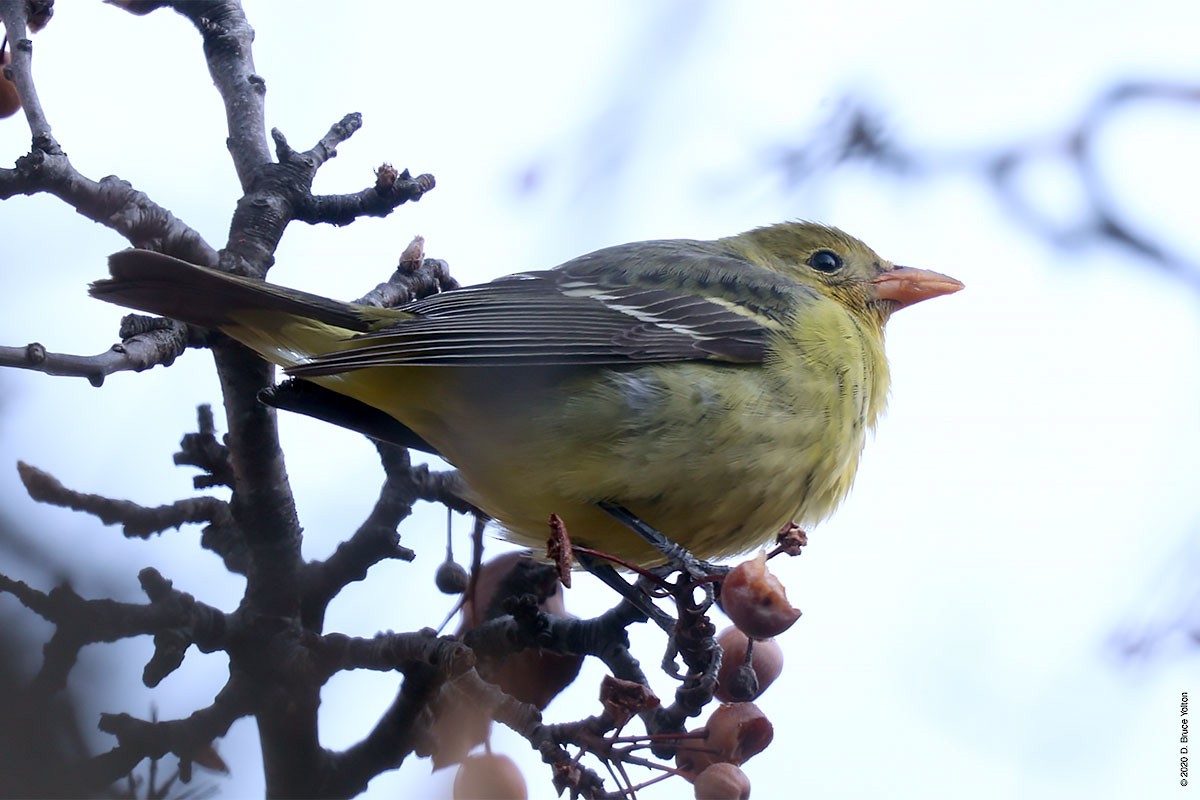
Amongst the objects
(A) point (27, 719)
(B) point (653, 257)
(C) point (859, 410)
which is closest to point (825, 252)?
(B) point (653, 257)

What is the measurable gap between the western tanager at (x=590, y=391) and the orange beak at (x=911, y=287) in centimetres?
73

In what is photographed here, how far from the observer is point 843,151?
9.50 ft

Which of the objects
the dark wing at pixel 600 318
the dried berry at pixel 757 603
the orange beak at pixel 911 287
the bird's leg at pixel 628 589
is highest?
the orange beak at pixel 911 287

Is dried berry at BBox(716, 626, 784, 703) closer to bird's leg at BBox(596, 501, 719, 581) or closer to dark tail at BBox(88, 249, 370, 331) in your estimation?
bird's leg at BBox(596, 501, 719, 581)

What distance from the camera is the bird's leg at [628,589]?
3131 millimetres

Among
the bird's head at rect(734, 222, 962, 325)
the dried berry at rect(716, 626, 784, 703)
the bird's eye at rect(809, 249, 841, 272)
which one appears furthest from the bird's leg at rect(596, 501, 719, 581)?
the bird's eye at rect(809, 249, 841, 272)

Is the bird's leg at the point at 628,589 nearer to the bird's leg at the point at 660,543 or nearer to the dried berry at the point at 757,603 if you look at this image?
the bird's leg at the point at 660,543

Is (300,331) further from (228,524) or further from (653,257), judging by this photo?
(653,257)

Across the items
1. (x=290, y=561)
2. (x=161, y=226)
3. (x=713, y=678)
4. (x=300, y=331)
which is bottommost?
(x=713, y=678)

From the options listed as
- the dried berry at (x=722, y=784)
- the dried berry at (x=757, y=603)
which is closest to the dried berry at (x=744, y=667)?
the dried berry at (x=757, y=603)

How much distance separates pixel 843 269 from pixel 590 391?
1.69 m

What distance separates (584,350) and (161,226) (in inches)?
51.4

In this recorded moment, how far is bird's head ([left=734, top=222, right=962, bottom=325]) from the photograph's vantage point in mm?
4695

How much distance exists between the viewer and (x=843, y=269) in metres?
4.82
